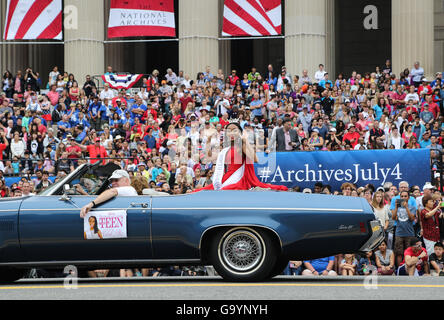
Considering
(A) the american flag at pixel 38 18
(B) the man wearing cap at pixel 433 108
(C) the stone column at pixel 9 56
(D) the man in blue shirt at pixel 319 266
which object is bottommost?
(D) the man in blue shirt at pixel 319 266

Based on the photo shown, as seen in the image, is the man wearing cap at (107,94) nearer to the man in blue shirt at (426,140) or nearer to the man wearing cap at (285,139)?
the man wearing cap at (285,139)

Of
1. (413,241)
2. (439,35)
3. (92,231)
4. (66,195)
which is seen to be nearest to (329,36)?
(439,35)

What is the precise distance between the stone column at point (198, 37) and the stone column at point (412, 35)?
6421mm

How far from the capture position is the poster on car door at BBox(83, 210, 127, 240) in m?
10.3

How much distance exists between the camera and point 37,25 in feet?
106

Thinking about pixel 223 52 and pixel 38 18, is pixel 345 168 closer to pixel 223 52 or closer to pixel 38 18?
pixel 38 18

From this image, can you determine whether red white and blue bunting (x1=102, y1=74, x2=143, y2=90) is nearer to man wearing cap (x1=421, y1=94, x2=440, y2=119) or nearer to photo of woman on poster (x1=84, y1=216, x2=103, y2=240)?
man wearing cap (x1=421, y1=94, x2=440, y2=119)

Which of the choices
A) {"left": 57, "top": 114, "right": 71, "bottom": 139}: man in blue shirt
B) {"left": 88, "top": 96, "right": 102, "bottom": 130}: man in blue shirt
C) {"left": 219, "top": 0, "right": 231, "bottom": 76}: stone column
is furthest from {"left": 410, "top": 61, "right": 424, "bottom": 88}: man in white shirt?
{"left": 219, "top": 0, "right": 231, "bottom": 76}: stone column

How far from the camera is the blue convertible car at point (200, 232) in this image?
10180 millimetres

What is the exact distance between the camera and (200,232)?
1022cm

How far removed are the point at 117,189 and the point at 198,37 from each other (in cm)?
2370

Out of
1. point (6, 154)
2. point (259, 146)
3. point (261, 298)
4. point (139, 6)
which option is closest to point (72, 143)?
point (6, 154)

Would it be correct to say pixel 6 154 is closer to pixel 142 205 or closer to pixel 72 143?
pixel 72 143

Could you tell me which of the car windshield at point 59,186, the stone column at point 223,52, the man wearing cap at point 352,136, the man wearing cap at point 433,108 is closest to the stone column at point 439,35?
the stone column at point 223,52
